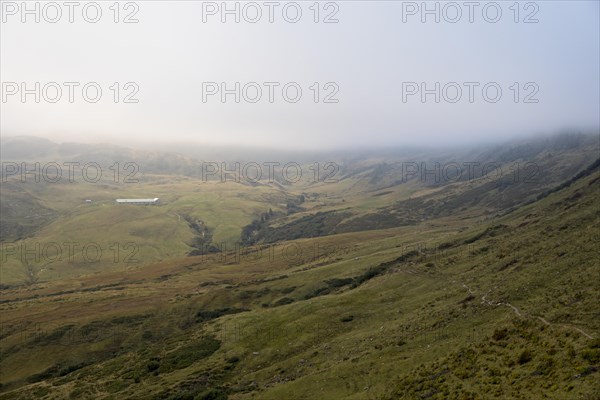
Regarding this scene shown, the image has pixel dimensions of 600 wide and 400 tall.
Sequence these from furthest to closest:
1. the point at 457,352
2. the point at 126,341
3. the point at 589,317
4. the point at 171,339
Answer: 1. the point at 126,341
2. the point at 171,339
3. the point at 457,352
4. the point at 589,317

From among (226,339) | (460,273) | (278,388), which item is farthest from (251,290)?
(278,388)

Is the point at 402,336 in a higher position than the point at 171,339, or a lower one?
higher

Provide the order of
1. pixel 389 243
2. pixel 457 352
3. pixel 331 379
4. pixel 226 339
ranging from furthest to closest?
1. pixel 389 243
2. pixel 226 339
3. pixel 331 379
4. pixel 457 352

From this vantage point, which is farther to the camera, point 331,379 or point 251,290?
point 251,290

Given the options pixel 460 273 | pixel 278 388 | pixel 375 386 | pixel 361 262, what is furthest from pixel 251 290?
pixel 375 386

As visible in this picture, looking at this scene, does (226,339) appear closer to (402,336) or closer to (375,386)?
(402,336)

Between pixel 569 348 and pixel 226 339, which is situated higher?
pixel 569 348

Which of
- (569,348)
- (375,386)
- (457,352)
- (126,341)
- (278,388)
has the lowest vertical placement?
(126,341)

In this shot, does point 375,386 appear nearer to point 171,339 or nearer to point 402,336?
point 402,336

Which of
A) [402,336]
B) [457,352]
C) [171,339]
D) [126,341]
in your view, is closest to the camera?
[457,352]


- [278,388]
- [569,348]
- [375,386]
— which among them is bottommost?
[278,388]
